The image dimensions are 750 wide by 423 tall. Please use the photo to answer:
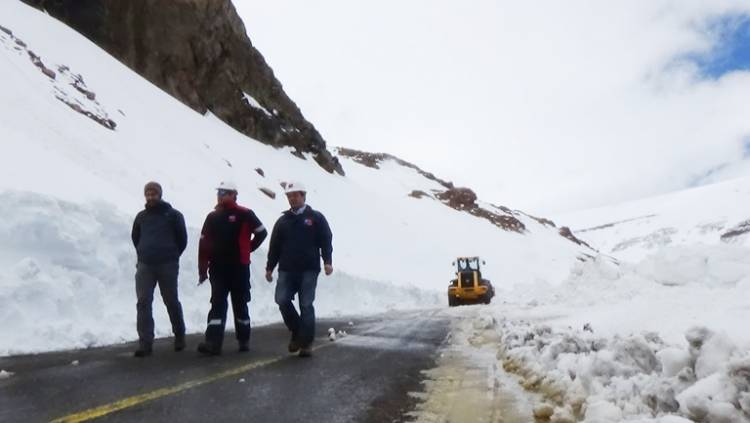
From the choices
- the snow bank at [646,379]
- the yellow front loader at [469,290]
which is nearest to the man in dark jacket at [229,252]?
the snow bank at [646,379]

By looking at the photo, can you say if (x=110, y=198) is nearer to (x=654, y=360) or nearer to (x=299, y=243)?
(x=299, y=243)

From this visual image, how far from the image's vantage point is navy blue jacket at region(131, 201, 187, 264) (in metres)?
7.23

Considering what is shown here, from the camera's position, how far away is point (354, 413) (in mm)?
4133

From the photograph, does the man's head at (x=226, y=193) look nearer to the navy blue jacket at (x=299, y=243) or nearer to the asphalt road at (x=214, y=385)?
the navy blue jacket at (x=299, y=243)

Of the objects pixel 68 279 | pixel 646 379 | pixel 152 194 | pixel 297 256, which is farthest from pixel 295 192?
pixel 646 379

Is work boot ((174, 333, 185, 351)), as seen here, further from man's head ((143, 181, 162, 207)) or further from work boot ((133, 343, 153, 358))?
man's head ((143, 181, 162, 207))

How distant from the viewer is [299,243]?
284 inches

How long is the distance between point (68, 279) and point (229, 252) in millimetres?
3414

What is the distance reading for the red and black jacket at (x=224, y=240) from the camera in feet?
23.7

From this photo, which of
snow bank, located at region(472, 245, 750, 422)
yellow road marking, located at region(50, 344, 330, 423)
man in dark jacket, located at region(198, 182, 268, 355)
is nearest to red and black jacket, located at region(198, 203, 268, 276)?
man in dark jacket, located at region(198, 182, 268, 355)

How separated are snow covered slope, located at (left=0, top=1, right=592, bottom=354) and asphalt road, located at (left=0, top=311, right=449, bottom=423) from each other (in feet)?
6.29

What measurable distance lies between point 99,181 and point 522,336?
11154 millimetres

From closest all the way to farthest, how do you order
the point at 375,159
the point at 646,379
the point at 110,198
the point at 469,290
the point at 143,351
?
the point at 646,379 → the point at 143,351 → the point at 110,198 → the point at 469,290 → the point at 375,159

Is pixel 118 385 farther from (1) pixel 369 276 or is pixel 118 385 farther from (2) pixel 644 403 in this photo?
(1) pixel 369 276
